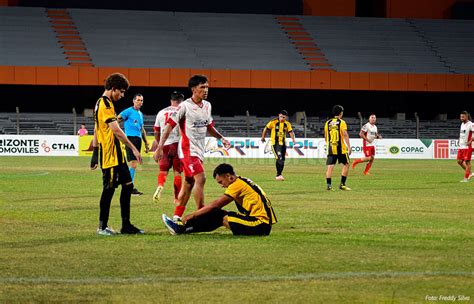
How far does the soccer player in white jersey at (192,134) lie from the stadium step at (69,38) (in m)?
44.0

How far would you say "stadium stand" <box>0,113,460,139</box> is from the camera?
49.9 metres

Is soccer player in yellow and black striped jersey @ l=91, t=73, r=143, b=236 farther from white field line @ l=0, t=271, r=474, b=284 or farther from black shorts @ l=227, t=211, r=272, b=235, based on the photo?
white field line @ l=0, t=271, r=474, b=284

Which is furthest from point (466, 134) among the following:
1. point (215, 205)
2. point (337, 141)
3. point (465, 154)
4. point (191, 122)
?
point (215, 205)

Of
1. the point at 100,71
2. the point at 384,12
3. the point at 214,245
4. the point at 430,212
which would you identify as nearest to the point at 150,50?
the point at 100,71

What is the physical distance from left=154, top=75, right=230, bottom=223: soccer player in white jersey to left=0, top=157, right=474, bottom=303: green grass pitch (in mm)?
751

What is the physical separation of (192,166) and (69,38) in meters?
48.1

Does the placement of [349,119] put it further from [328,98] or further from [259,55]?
[259,55]

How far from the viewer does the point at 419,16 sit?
66438 millimetres

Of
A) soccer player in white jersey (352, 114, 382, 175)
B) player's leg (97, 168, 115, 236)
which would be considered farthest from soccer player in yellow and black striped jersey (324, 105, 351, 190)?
player's leg (97, 168, 115, 236)

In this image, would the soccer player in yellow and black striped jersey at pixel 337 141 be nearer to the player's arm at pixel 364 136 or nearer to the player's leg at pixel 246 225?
the player's arm at pixel 364 136

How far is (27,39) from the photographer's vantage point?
2290 inches

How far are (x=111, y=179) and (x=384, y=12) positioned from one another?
58207 millimetres

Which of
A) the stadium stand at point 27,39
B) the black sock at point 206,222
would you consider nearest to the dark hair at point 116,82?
the black sock at point 206,222

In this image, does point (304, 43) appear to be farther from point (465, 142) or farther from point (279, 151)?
point (465, 142)
